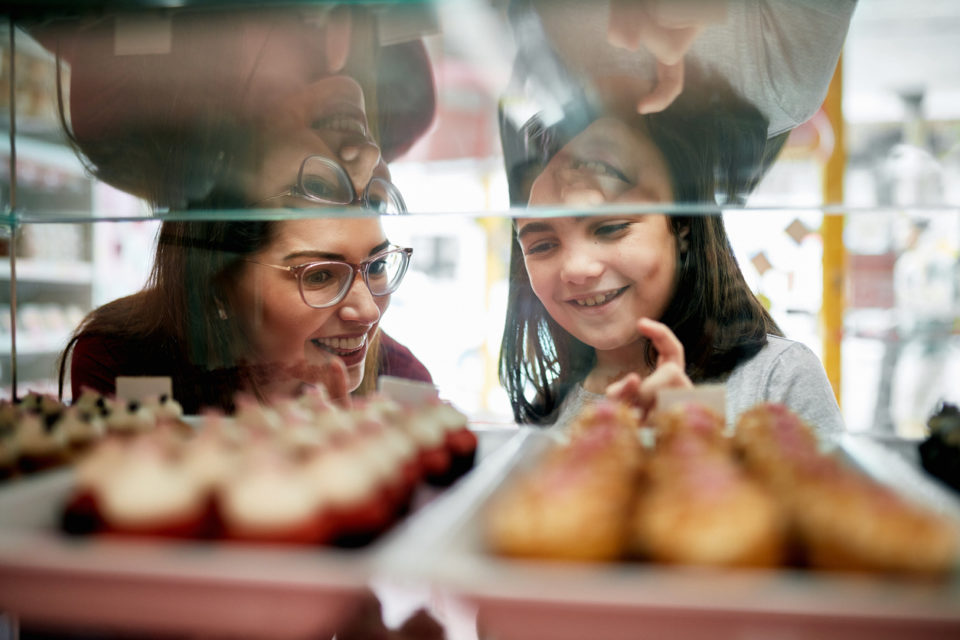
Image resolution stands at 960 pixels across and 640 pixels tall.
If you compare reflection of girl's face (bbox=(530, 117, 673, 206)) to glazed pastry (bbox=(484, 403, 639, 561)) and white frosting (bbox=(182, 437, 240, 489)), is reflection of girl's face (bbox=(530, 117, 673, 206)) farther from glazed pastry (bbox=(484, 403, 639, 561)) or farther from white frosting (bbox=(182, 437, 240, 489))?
white frosting (bbox=(182, 437, 240, 489))

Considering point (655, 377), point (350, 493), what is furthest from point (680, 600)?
point (655, 377)

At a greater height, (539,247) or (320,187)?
(320,187)

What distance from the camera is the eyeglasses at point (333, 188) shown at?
158 centimetres

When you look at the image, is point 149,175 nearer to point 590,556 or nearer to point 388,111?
point 388,111

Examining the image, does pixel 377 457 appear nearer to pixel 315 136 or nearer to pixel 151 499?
pixel 151 499

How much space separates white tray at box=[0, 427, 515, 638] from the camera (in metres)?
0.73

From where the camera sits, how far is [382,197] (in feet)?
5.21

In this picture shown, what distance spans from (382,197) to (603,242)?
0.51 m

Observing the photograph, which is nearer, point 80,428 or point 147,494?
point 147,494

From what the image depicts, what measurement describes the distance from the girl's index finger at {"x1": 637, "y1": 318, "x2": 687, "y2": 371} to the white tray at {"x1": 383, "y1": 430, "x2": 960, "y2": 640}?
2.22ft

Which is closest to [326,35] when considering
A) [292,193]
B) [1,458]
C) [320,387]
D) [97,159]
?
[292,193]

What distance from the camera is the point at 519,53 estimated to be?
60.1 inches

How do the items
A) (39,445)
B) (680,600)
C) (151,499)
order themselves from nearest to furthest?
(680,600) → (151,499) → (39,445)

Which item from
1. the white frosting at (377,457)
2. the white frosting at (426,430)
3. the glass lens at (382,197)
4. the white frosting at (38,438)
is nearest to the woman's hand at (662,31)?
the glass lens at (382,197)
